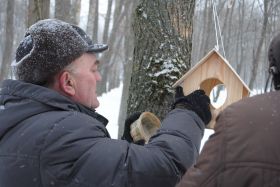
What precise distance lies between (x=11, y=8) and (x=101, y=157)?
44.4ft

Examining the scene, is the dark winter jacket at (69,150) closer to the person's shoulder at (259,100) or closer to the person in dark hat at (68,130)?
the person in dark hat at (68,130)

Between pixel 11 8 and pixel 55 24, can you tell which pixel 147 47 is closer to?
pixel 55 24

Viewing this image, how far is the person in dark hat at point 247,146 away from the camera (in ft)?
4.24

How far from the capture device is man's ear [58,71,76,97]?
2.08 metres

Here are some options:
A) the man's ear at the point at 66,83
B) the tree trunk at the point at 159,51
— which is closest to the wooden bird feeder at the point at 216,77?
the tree trunk at the point at 159,51

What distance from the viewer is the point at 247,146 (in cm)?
132

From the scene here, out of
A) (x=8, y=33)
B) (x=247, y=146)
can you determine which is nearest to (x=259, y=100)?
(x=247, y=146)

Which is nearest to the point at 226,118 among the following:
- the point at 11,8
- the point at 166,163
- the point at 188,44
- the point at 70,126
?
the point at 166,163

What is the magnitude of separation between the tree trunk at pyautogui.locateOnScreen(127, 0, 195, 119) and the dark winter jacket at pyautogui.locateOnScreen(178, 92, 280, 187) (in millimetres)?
1668

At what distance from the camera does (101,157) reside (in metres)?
1.83

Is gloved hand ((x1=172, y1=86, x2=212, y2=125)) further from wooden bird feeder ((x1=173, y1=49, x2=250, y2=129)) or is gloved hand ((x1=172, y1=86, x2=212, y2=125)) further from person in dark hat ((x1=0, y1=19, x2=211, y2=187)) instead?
wooden bird feeder ((x1=173, y1=49, x2=250, y2=129))

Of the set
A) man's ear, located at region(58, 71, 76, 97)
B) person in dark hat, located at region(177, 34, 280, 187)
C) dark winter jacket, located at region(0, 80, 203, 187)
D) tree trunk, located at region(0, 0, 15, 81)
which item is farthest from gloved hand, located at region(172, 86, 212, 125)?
tree trunk, located at region(0, 0, 15, 81)

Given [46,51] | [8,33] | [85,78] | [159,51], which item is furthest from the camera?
[8,33]

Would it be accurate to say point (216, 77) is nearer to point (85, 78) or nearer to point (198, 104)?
point (198, 104)
